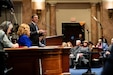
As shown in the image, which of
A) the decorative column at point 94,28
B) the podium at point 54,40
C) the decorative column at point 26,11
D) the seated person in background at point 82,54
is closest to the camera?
the podium at point 54,40

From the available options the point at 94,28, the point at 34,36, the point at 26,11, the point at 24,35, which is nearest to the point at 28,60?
the point at 24,35

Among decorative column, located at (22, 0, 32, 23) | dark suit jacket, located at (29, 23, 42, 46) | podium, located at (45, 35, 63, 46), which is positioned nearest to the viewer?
dark suit jacket, located at (29, 23, 42, 46)

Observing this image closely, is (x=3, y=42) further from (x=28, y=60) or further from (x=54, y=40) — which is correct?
(x=54, y=40)

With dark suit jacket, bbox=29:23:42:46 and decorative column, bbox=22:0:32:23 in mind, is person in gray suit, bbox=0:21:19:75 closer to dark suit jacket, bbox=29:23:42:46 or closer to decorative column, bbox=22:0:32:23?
dark suit jacket, bbox=29:23:42:46

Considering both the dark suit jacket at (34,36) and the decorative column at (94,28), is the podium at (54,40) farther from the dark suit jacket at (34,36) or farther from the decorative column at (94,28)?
the decorative column at (94,28)

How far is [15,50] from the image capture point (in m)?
4.87

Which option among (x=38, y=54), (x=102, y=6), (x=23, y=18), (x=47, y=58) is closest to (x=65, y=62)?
(x=47, y=58)

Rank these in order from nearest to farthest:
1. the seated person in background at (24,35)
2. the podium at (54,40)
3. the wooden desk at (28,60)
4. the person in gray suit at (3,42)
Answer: the person in gray suit at (3,42), the wooden desk at (28,60), the seated person in background at (24,35), the podium at (54,40)

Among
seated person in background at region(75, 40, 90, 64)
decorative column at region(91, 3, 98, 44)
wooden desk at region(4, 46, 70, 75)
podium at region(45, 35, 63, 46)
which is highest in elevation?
decorative column at region(91, 3, 98, 44)

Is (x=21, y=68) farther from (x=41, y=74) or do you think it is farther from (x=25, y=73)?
(x=41, y=74)

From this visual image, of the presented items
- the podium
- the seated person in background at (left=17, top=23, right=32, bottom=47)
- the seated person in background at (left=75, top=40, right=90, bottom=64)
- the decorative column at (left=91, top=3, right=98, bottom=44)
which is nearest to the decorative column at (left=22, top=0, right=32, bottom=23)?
the seated person in background at (left=75, top=40, right=90, bottom=64)

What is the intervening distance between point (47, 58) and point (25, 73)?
72 centimetres

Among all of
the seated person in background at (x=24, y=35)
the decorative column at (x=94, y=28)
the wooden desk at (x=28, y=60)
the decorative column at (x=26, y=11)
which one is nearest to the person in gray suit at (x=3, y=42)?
the wooden desk at (x=28, y=60)

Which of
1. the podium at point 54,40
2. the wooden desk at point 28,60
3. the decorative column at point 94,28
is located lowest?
the wooden desk at point 28,60
